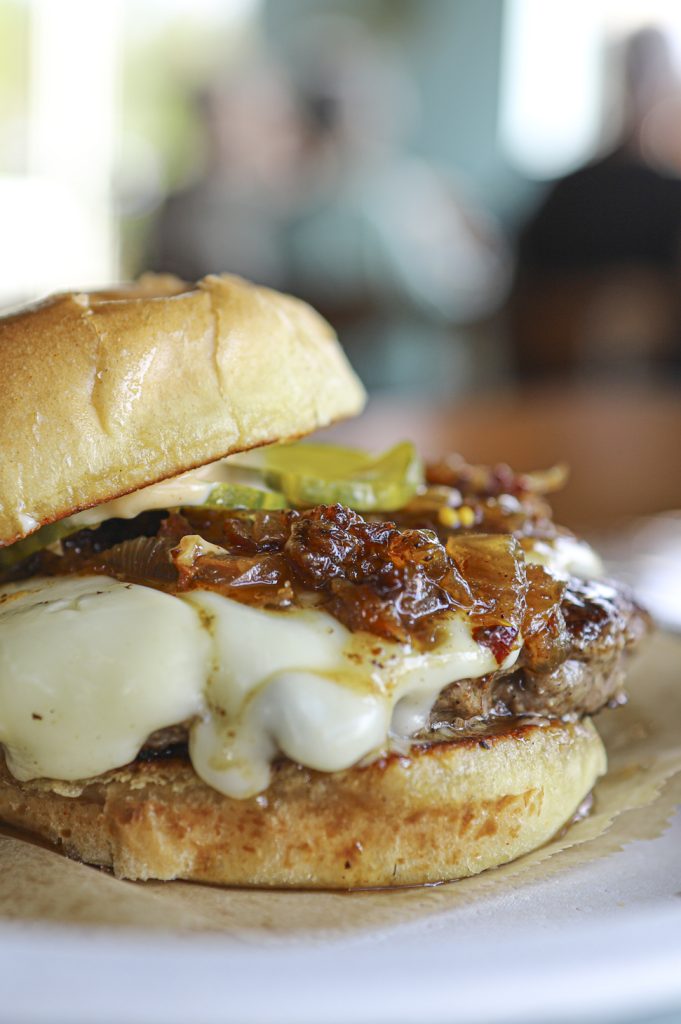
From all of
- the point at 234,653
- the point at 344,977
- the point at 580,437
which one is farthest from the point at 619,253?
the point at 344,977

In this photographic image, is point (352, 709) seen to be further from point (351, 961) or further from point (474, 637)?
point (351, 961)

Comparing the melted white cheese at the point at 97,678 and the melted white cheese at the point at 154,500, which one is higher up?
the melted white cheese at the point at 154,500

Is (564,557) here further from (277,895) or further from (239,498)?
(277,895)

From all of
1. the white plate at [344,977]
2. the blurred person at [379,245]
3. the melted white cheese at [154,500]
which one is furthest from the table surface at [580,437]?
the white plate at [344,977]

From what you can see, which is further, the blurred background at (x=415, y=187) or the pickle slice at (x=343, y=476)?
the blurred background at (x=415, y=187)

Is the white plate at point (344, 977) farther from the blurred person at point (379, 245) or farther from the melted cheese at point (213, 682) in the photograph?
the blurred person at point (379, 245)

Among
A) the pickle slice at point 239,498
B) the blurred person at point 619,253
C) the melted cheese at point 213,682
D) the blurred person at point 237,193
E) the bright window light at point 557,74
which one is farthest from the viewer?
the bright window light at point 557,74
